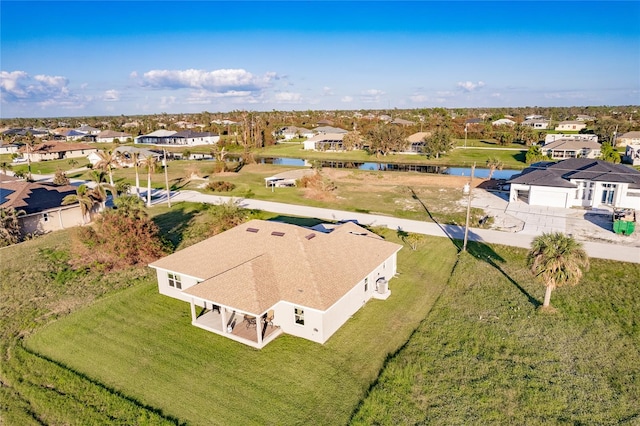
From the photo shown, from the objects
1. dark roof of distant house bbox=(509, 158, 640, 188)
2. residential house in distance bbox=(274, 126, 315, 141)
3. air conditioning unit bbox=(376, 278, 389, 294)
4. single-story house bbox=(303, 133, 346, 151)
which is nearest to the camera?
air conditioning unit bbox=(376, 278, 389, 294)

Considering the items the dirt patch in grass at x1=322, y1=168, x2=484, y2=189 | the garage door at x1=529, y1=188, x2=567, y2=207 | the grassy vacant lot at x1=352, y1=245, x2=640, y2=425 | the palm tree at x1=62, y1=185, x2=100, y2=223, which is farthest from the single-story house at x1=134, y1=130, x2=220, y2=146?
the grassy vacant lot at x1=352, y1=245, x2=640, y2=425

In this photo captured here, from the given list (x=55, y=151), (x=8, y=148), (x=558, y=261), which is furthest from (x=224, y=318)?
(x=8, y=148)

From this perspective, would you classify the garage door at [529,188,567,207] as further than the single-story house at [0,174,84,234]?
Yes

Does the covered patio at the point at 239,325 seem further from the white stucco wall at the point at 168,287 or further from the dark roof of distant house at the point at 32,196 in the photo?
the dark roof of distant house at the point at 32,196

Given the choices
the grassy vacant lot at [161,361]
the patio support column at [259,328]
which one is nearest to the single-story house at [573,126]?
the grassy vacant lot at [161,361]

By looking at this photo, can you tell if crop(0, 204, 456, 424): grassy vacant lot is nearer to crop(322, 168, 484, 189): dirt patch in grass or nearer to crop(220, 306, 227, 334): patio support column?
crop(220, 306, 227, 334): patio support column

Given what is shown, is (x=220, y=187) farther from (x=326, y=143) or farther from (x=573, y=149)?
(x=573, y=149)
